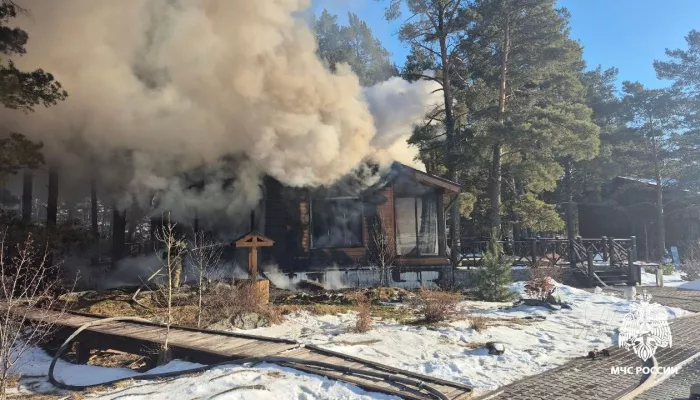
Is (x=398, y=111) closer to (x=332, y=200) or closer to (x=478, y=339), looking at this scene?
(x=332, y=200)

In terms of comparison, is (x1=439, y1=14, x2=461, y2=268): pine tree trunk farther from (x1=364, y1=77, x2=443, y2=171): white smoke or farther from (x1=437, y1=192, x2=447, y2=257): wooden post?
(x1=437, y1=192, x2=447, y2=257): wooden post

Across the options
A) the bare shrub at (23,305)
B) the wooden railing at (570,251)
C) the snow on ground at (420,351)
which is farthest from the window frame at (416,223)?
the bare shrub at (23,305)

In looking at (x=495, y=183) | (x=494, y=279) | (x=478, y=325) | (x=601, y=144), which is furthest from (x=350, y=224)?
(x=601, y=144)

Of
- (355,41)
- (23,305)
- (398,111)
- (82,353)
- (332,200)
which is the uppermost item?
(355,41)

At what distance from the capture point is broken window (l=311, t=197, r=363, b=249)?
15.8m

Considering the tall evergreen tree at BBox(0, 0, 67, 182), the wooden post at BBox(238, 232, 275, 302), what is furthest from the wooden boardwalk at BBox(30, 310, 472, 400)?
the tall evergreen tree at BBox(0, 0, 67, 182)

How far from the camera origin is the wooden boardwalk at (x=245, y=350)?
5.46 metres

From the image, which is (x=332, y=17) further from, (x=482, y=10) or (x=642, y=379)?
(x=642, y=379)

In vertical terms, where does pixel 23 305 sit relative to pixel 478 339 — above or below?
above

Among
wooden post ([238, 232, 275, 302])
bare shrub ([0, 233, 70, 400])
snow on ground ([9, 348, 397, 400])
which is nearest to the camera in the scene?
snow on ground ([9, 348, 397, 400])

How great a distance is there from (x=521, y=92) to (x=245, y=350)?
2039cm

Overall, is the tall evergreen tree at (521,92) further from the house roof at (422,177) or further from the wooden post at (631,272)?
the wooden post at (631,272)

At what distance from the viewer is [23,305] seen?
9.80m

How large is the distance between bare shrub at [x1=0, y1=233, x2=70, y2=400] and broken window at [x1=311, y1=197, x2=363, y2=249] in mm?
7717
